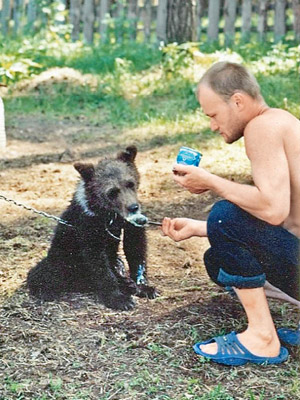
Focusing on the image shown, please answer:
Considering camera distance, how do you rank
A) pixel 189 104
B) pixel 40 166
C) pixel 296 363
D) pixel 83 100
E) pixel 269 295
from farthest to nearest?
1. pixel 83 100
2. pixel 189 104
3. pixel 40 166
4. pixel 269 295
5. pixel 296 363

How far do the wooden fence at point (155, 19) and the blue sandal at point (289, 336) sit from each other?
8.52m

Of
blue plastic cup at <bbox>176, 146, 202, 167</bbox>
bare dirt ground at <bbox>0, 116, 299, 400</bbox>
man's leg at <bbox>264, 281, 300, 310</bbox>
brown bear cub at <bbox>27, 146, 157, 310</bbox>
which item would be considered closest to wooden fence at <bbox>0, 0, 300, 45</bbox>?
bare dirt ground at <bbox>0, 116, 299, 400</bbox>

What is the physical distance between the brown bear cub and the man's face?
0.95m

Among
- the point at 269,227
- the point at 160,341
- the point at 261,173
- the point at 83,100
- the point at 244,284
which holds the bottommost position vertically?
the point at 83,100

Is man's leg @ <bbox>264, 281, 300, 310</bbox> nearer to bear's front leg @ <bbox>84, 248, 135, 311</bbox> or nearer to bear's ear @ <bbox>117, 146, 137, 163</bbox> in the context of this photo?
bear's front leg @ <bbox>84, 248, 135, 311</bbox>

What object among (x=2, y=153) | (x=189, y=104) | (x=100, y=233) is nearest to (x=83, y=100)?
(x=189, y=104)

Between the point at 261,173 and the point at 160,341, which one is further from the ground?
the point at 261,173

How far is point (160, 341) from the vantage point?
4129 millimetres

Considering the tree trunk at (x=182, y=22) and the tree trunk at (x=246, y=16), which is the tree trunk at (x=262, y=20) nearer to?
the tree trunk at (x=246, y=16)

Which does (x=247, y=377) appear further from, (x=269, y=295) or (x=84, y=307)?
(x=84, y=307)

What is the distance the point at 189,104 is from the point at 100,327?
5795mm

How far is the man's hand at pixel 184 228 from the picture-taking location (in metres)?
4.21

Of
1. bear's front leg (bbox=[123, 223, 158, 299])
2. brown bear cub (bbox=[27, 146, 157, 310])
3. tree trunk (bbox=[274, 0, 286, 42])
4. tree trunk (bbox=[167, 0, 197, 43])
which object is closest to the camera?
brown bear cub (bbox=[27, 146, 157, 310])

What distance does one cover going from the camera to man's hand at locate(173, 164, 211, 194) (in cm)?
381
